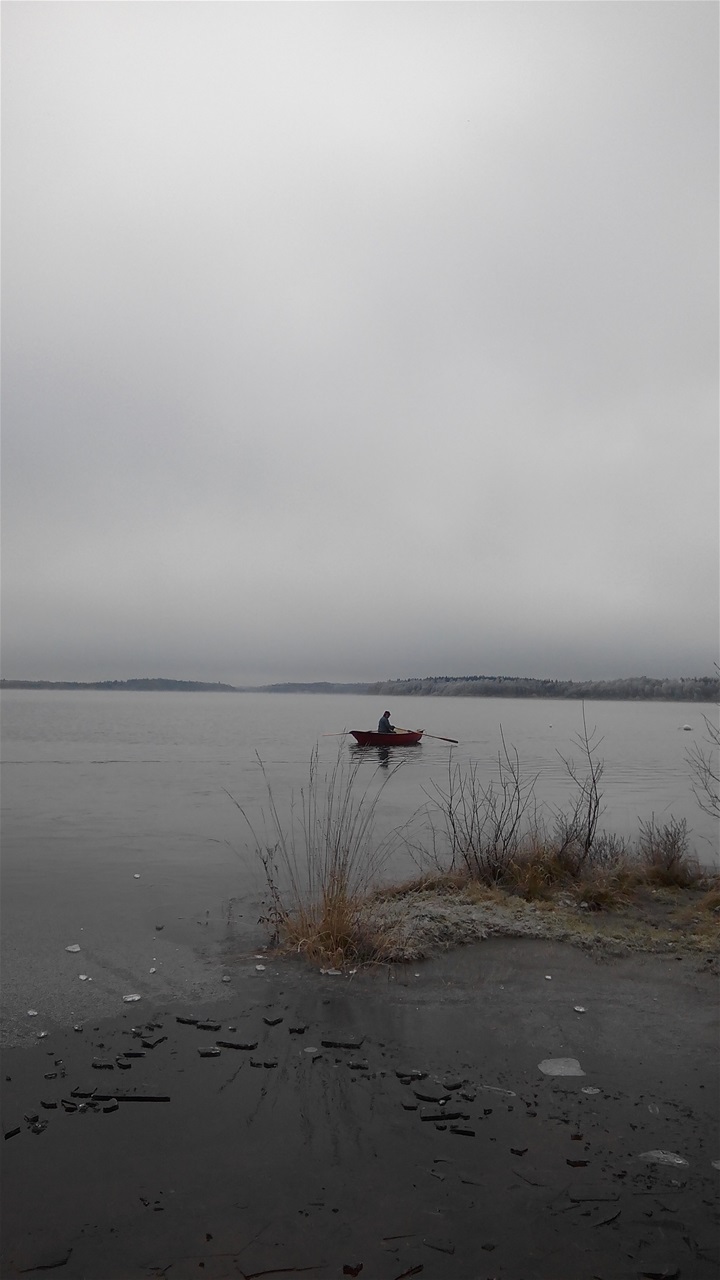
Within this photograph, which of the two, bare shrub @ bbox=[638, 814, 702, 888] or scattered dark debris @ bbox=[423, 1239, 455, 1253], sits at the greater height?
bare shrub @ bbox=[638, 814, 702, 888]

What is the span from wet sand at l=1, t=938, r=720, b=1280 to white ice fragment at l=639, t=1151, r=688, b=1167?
26mm

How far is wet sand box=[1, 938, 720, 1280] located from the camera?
11.9ft

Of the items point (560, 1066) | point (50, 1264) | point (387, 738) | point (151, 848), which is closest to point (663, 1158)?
point (560, 1066)

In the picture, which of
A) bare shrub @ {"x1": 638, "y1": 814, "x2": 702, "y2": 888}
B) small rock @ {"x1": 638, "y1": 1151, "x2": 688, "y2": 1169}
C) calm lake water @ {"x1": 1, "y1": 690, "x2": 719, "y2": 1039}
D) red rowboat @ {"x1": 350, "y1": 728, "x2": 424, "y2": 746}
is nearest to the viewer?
small rock @ {"x1": 638, "y1": 1151, "x2": 688, "y2": 1169}

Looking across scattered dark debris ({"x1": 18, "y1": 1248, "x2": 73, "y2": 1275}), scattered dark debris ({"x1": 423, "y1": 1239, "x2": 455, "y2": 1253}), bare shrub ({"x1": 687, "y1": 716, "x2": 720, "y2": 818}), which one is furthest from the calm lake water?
scattered dark debris ({"x1": 423, "y1": 1239, "x2": 455, "y2": 1253})

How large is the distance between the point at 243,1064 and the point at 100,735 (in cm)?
4617

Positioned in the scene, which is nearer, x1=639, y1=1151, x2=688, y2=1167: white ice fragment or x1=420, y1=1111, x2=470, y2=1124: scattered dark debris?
x1=639, y1=1151, x2=688, y2=1167: white ice fragment

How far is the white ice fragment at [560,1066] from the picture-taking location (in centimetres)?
527

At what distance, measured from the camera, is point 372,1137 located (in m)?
4.50

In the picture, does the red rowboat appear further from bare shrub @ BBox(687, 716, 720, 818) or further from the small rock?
the small rock

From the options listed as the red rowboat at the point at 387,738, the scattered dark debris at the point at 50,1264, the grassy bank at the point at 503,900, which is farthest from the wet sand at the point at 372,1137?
the red rowboat at the point at 387,738

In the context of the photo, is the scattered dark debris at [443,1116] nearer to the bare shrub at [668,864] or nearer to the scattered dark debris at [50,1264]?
the scattered dark debris at [50,1264]

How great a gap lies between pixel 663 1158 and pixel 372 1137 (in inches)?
63.4

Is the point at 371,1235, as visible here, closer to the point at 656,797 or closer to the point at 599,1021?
the point at 599,1021
